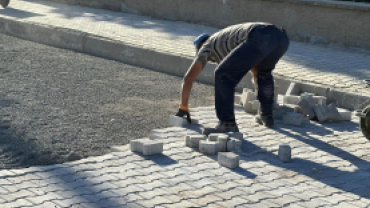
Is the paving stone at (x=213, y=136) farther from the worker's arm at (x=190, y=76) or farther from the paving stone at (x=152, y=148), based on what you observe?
the worker's arm at (x=190, y=76)

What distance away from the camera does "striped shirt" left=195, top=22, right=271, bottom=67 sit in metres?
5.88

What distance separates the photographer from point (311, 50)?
10.5 metres

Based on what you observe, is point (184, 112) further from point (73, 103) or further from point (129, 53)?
point (129, 53)

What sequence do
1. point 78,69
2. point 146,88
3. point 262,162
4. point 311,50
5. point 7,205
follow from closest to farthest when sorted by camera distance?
point 7,205 → point 262,162 → point 146,88 → point 78,69 → point 311,50

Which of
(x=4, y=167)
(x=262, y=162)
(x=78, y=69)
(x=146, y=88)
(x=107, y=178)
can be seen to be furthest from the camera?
(x=78, y=69)

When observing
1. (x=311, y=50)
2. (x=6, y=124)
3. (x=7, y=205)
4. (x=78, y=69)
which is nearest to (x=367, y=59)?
(x=311, y=50)

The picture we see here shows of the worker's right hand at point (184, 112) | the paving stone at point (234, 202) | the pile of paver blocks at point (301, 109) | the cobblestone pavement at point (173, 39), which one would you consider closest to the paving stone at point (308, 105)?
the pile of paver blocks at point (301, 109)

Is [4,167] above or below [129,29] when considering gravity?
below

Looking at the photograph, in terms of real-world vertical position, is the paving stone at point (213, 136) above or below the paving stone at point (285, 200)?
above

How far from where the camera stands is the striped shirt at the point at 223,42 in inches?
231

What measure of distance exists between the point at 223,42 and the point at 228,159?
150cm

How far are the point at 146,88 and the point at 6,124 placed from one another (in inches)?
103

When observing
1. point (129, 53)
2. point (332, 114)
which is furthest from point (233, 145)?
point (129, 53)

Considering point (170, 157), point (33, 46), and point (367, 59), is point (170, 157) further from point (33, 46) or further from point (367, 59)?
point (33, 46)
